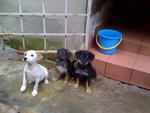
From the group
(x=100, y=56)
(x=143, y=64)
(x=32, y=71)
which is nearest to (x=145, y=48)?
(x=143, y=64)

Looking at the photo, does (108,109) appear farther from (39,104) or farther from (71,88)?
(39,104)

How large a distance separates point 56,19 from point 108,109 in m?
1.25

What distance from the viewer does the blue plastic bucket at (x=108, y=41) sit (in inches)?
104

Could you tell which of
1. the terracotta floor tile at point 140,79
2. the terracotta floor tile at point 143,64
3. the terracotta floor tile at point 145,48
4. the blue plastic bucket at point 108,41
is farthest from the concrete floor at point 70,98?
the terracotta floor tile at point 145,48

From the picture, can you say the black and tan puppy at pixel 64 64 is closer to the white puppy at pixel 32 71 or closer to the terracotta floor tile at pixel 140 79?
the white puppy at pixel 32 71

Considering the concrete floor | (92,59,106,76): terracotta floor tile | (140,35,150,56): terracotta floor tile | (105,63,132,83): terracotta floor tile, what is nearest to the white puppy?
the concrete floor

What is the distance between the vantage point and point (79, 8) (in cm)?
254

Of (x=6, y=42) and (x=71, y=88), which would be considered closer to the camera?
(x=71, y=88)

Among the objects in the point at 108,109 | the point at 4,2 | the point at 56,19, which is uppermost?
the point at 4,2

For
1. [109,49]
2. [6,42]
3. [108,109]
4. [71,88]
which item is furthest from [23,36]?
[108,109]

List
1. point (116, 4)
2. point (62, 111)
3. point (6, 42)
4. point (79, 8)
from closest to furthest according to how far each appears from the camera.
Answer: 1. point (62, 111)
2. point (79, 8)
3. point (6, 42)
4. point (116, 4)

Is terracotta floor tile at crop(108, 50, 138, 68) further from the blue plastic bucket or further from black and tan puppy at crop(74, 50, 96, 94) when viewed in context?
black and tan puppy at crop(74, 50, 96, 94)

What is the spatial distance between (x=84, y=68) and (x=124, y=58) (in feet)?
2.09

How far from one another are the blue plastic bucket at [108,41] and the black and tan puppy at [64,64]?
0.48 meters
